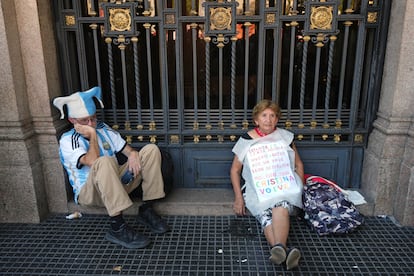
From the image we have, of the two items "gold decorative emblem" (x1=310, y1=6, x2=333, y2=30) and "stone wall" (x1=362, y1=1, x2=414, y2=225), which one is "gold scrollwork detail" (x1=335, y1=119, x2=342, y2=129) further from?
"gold decorative emblem" (x1=310, y1=6, x2=333, y2=30)

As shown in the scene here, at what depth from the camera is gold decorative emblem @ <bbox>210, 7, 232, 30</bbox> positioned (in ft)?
11.0

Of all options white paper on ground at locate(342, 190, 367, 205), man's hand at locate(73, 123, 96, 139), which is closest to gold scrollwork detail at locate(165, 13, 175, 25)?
man's hand at locate(73, 123, 96, 139)

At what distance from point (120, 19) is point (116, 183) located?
1.59 metres

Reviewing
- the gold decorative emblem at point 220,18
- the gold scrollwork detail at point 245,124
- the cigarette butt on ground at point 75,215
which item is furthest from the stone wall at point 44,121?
the gold decorative emblem at point 220,18

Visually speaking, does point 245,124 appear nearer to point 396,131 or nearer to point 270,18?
point 270,18

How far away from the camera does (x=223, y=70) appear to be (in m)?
3.71

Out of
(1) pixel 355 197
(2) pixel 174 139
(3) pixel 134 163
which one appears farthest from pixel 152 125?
(1) pixel 355 197

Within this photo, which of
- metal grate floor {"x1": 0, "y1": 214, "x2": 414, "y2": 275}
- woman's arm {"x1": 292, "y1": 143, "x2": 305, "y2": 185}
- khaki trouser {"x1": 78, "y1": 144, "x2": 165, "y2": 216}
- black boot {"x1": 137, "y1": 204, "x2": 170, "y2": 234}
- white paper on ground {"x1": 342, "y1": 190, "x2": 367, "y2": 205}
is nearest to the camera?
metal grate floor {"x1": 0, "y1": 214, "x2": 414, "y2": 275}

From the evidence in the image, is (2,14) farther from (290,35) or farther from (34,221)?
(290,35)

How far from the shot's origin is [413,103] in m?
3.27

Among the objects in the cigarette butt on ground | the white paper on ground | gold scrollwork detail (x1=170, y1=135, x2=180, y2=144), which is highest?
gold scrollwork detail (x1=170, y1=135, x2=180, y2=144)

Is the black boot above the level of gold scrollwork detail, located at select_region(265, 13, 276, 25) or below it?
below

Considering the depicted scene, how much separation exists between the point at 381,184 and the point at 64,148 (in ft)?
9.79

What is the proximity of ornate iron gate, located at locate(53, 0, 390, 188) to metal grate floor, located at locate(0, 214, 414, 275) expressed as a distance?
0.70m
